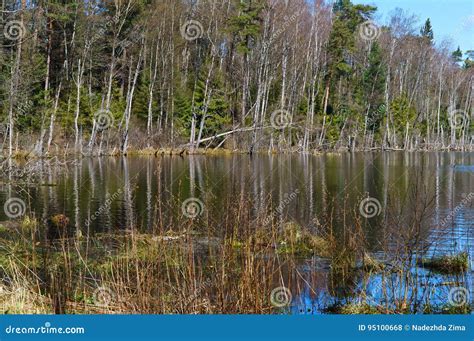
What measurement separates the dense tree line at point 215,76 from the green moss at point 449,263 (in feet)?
75.9

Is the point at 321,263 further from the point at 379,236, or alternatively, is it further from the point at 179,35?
the point at 179,35

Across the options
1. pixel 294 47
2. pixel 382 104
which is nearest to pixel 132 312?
pixel 294 47

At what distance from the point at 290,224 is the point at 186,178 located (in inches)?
534

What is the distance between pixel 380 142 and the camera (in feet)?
207

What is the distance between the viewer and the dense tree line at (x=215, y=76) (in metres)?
39.4

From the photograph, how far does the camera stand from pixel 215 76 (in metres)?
46.0

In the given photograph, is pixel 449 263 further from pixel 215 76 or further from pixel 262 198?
pixel 215 76

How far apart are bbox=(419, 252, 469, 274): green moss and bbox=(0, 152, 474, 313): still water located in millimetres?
391

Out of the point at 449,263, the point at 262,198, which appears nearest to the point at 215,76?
the point at 262,198

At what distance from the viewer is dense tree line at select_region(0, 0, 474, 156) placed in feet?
129

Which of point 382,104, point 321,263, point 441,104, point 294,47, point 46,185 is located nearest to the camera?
point 321,263

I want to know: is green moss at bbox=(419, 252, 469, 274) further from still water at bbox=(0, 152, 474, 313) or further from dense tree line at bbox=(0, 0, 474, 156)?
dense tree line at bbox=(0, 0, 474, 156)

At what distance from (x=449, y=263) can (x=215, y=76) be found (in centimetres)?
3826

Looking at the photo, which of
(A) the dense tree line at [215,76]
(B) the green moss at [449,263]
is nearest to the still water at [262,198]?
(B) the green moss at [449,263]
